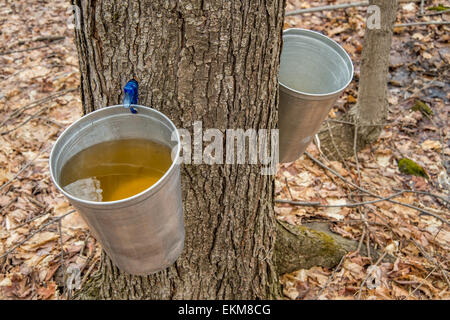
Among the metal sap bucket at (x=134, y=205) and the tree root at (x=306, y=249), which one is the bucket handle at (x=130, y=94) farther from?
the tree root at (x=306, y=249)

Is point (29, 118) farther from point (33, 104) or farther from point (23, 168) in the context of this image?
point (23, 168)

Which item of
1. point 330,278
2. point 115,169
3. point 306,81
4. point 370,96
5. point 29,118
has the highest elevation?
point 306,81

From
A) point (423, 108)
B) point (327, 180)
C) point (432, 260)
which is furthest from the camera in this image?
point (423, 108)

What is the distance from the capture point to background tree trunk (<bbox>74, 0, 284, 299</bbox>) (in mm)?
1269

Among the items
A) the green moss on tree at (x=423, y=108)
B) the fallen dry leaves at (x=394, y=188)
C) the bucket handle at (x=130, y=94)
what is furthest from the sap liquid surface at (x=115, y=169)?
the green moss on tree at (x=423, y=108)

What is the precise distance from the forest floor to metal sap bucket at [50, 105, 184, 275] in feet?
4.04

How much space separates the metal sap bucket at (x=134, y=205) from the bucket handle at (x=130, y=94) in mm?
35

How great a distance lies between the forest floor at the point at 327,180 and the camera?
8.00 ft

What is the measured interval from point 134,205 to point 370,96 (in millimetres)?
2909

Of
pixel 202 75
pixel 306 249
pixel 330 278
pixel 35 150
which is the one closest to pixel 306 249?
pixel 306 249

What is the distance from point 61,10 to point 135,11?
179 inches

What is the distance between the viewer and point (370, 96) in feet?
10.9


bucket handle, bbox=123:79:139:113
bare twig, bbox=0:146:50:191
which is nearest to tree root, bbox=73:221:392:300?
bucket handle, bbox=123:79:139:113
